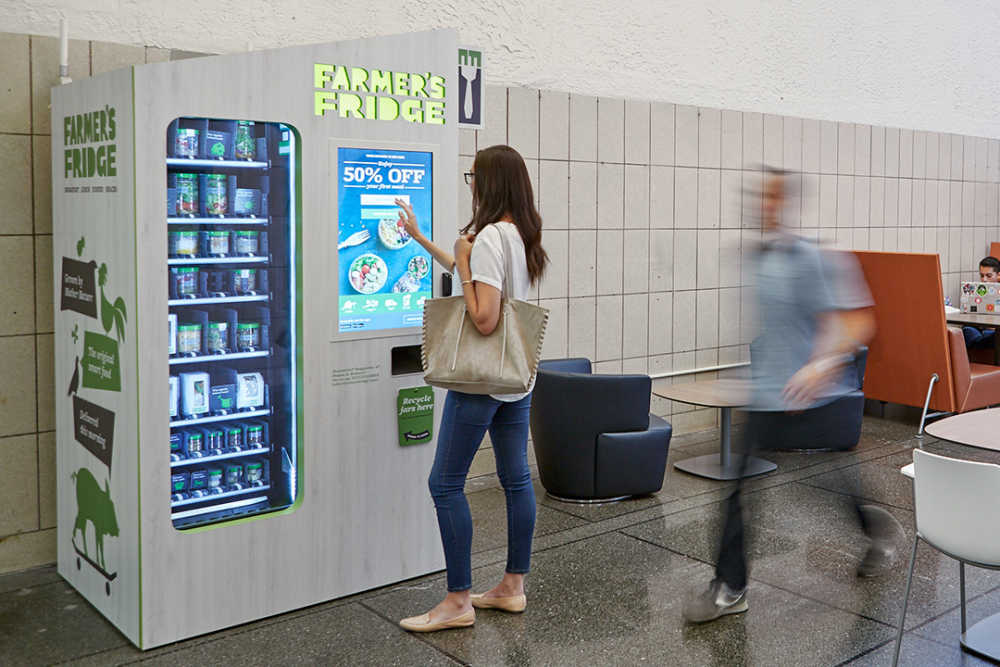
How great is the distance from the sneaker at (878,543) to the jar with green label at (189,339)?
2.67 metres

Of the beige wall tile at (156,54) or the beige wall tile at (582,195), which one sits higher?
the beige wall tile at (156,54)

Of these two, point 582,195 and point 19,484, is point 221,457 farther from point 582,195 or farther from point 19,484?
point 582,195

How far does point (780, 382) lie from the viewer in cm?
352

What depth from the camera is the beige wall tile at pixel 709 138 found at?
6.62 meters

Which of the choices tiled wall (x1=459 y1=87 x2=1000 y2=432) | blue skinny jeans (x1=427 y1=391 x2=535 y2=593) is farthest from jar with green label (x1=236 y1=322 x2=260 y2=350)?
tiled wall (x1=459 y1=87 x2=1000 y2=432)

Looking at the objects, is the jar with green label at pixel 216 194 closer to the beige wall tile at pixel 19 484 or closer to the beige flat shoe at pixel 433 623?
the beige wall tile at pixel 19 484

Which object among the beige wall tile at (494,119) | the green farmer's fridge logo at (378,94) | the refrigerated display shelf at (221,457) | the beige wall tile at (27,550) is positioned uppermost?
the beige wall tile at (494,119)

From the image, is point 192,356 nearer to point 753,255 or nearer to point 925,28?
Answer: point 753,255

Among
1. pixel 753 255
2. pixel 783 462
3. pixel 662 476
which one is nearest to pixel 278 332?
pixel 753 255

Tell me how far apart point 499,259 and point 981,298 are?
5.67m

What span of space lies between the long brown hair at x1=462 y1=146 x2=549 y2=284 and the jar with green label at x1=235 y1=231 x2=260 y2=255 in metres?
0.78

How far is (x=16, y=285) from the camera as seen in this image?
4.00m

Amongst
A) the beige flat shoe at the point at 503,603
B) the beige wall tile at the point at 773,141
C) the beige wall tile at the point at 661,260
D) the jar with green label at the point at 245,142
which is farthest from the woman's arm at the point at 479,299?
the beige wall tile at the point at 773,141

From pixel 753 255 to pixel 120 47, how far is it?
2706mm
